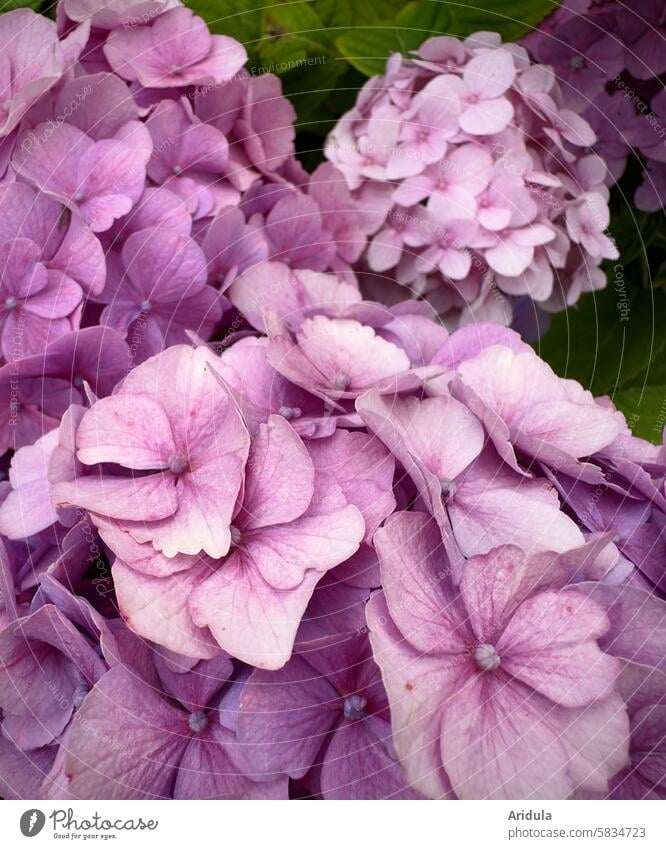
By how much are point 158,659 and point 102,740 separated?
0.03m

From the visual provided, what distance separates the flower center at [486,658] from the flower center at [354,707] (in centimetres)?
4

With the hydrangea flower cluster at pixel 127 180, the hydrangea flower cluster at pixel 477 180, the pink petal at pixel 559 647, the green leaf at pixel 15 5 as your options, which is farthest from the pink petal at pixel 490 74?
the pink petal at pixel 559 647

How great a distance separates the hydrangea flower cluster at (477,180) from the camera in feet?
1.69

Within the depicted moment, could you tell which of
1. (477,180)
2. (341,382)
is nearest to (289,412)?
(341,382)

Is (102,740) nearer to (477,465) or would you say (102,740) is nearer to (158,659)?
(158,659)

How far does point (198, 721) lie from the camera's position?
29 cm

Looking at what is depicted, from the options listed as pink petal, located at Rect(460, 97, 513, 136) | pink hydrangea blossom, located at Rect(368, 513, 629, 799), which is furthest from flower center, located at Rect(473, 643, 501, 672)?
pink petal, located at Rect(460, 97, 513, 136)

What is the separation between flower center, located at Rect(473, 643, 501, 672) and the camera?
27 centimetres

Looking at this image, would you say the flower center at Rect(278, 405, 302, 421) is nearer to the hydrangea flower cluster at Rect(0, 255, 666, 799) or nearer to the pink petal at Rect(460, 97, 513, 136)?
the hydrangea flower cluster at Rect(0, 255, 666, 799)

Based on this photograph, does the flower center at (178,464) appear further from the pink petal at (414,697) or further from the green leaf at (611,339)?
the green leaf at (611,339)

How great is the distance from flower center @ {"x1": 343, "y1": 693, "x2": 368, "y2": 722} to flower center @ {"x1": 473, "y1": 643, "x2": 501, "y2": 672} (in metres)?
0.04
